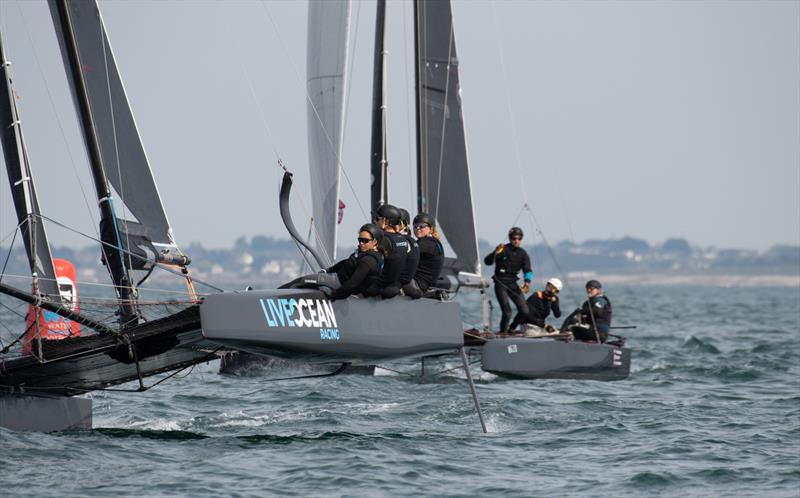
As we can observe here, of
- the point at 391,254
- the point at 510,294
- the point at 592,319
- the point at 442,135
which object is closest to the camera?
the point at 391,254

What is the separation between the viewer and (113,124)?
11.9 m

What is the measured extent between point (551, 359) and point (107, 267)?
5.64m

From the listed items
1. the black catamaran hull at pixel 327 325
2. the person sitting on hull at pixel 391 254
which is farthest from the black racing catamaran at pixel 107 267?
the person sitting on hull at pixel 391 254

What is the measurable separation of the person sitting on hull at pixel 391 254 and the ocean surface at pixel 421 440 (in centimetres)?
117

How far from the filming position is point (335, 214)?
16078mm

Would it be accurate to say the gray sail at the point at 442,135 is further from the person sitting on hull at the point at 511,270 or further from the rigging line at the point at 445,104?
the person sitting on hull at the point at 511,270

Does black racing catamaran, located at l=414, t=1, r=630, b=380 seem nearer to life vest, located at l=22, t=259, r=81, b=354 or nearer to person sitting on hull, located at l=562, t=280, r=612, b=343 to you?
person sitting on hull, located at l=562, t=280, r=612, b=343

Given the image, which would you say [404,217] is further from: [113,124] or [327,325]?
[113,124]

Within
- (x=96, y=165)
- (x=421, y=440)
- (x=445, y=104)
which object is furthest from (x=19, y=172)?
(x=445, y=104)

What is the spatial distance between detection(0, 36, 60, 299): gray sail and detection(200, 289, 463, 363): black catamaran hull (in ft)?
6.89

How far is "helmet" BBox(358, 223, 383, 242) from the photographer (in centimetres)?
966

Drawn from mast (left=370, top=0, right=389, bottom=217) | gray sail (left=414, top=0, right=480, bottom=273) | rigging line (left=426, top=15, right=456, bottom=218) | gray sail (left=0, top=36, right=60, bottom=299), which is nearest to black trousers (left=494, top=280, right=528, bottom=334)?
gray sail (left=414, top=0, right=480, bottom=273)

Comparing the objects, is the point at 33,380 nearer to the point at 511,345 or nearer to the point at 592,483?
the point at 592,483

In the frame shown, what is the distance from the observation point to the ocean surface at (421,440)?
8.52 m
